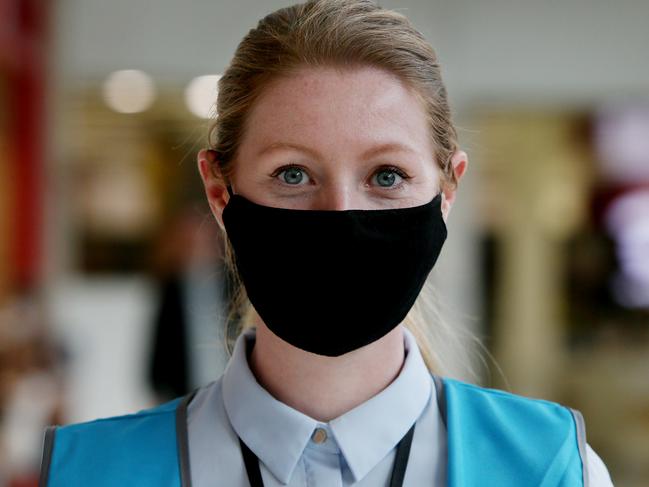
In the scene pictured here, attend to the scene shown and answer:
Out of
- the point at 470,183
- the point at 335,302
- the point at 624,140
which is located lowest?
the point at 470,183

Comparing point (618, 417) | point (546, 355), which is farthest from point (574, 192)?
point (618, 417)

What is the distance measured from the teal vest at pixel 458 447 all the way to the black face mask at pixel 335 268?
0.53 feet

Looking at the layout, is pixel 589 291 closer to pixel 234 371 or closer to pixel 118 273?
pixel 118 273

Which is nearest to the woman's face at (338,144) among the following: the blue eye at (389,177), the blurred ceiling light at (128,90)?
the blue eye at (389,177)

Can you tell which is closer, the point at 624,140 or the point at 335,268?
the point at 335,268

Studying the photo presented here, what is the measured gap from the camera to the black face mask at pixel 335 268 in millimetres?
1180

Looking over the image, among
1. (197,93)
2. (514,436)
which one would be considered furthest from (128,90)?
(514,436)

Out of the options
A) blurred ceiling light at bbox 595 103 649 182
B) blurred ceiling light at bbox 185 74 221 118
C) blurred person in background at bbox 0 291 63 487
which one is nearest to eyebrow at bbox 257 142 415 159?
blurred person in background at bbox 0 291 63 487

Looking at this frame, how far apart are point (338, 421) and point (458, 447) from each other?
0.14 m

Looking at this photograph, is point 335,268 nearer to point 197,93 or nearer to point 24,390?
point 24,390

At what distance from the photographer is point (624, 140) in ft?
20.3

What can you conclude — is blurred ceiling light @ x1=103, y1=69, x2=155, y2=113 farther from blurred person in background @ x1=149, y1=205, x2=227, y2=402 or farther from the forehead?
the forehead

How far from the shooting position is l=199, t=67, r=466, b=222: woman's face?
115 centimetres

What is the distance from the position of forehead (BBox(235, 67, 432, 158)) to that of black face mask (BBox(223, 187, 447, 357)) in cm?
9
